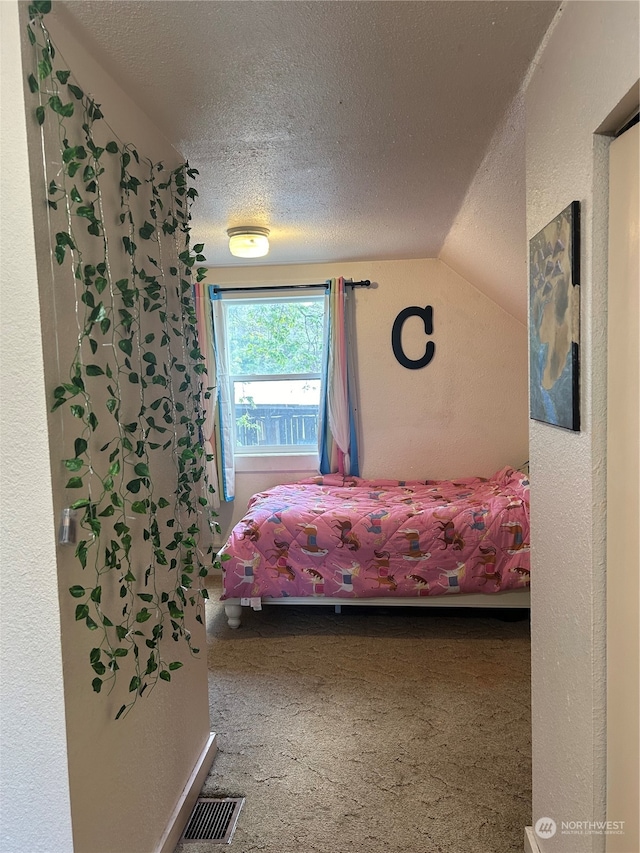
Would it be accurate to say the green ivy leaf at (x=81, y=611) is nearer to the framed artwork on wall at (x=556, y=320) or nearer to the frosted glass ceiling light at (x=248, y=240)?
the framed artwork on wall at (x=556, y=320)

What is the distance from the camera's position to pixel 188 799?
1803 millimetres

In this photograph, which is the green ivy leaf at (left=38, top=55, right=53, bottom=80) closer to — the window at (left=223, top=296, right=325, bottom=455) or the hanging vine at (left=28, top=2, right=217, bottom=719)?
the hanging vine at (left=28, top=2, right=217, bottom=719)

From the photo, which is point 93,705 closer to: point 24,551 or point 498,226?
point 24,551

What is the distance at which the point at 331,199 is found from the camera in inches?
101

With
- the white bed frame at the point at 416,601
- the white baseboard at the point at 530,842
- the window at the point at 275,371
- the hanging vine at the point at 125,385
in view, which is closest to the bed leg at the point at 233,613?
the white bed frame at the point at 416,601

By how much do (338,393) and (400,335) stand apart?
2.01 ft

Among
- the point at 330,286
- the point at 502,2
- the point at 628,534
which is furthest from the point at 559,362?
the point at 330,286

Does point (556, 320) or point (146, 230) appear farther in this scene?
point (146, 230)

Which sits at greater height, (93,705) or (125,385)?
(125,385)

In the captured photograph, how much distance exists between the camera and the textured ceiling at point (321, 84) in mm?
1236

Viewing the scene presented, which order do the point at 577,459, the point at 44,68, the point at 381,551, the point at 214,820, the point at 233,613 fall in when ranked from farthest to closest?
the point at 233,613
the point at 381,551
the point at 214,820
the point at 577,459
the point at 44,68

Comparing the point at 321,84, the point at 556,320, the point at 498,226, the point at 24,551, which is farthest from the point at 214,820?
the point at 498,226

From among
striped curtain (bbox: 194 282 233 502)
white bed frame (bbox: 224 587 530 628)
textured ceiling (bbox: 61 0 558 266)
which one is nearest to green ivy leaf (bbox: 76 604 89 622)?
textured ceiling (bbox: 61 0 558 266)

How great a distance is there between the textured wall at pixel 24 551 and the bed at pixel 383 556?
181cm
